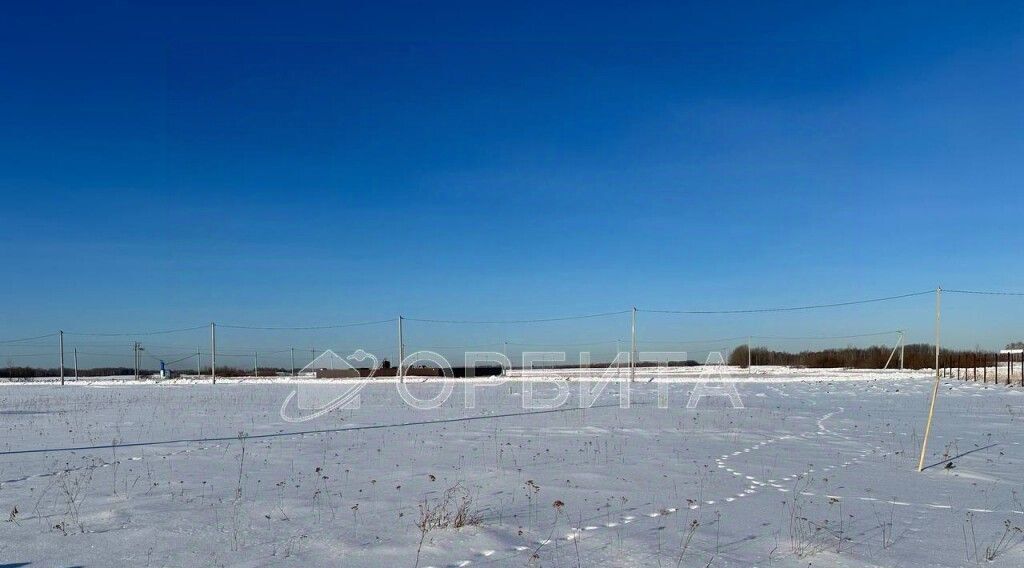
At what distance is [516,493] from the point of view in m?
8.22

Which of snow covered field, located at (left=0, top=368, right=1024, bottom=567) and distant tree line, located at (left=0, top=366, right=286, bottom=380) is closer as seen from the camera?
snow covered field, located at (left=0, top=368, right=1024, bottom=567)

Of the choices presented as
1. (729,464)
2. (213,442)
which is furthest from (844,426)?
(213,442)

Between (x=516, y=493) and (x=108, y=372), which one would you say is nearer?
(x=516, y=493)

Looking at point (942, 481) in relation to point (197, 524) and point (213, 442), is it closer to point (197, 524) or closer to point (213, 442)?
point (197, 524)

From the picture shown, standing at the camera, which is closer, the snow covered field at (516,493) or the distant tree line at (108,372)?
the snow covered field at (516,493)

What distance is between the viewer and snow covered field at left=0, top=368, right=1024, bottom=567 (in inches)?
230

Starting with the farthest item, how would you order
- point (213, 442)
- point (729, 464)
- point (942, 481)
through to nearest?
1. point (213, 442)
2. point (729, 464)
3. point (942, 481)

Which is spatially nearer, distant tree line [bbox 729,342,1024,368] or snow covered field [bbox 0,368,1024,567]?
snow covered field [bbox 0,368,1024,567]

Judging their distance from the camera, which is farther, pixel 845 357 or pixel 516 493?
pixel 845 357

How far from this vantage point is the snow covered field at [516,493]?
19.1 ft

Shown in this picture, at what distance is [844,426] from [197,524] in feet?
46.9

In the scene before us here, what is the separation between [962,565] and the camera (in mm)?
5512

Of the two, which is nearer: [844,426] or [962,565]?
[962,565]

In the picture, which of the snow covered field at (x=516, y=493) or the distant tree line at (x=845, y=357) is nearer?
the snow covered field at (x=516, y=493)
